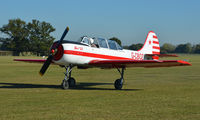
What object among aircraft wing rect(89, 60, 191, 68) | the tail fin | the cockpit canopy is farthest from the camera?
the tail fin

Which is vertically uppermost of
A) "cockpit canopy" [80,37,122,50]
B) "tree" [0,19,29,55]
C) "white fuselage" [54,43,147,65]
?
"tree" [0,19,29,55]

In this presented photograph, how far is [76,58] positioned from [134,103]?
197 inches

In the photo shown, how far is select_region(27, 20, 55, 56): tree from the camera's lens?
11993 cm

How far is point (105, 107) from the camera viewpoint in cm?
861

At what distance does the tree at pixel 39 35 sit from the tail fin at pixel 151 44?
101m

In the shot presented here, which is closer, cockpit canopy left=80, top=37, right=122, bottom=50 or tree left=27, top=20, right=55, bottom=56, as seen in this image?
cockpit canopy left=80, top=37, right=122, bottom=50

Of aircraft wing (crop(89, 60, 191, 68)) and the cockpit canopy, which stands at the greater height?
the cockpit canopy

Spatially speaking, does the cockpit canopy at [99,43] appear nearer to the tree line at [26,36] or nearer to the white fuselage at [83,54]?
the white fuselage at [83,54]

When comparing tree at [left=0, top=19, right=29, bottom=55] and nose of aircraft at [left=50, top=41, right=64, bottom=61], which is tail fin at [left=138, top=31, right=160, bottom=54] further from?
tree at [left=0, top=19, right=29, bottom=55]

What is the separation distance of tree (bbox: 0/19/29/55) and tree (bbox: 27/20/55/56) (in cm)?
240

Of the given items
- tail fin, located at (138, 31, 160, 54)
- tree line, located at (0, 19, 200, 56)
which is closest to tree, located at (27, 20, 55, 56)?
tree line, located at (0, 19, 200, 56)

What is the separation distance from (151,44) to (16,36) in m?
110

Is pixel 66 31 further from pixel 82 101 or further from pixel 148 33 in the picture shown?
pixel 148 33

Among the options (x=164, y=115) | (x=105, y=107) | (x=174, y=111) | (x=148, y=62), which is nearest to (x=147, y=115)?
(x=164, y=115)
